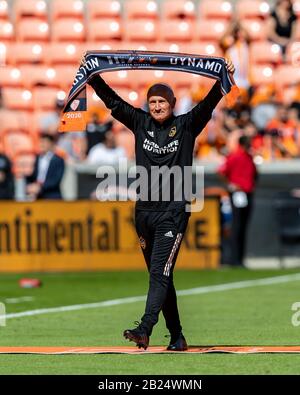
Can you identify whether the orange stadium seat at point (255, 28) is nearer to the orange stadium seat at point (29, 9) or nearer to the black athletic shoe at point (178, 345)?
the orange stadium seat at point (29, 9)

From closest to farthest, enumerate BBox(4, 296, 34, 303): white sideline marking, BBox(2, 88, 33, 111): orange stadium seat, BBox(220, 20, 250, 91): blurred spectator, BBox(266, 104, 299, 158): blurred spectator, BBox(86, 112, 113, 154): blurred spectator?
BBox(4, 296, 34, 303): white sideline marking
BBox(86, 112, 113, 154): blurred spectator
BBox(266, 104, 299, 158): blurred spectator
BBox(220, 20, 250, 91): blurred spectator
BBox(2, 88, 33, 111): orange stadium seat

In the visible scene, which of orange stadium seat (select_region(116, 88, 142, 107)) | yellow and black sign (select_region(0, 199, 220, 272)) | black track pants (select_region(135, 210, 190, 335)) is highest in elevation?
orange stadium seat (select_region(116, 88, 142, 107))

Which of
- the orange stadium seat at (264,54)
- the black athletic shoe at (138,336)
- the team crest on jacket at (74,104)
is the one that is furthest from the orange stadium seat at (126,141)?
the black athletic shoe at (138,336)

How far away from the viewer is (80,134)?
83.3 feet

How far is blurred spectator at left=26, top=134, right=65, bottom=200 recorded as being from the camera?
70.7 ft

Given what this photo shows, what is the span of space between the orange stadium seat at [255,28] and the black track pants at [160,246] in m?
18.7

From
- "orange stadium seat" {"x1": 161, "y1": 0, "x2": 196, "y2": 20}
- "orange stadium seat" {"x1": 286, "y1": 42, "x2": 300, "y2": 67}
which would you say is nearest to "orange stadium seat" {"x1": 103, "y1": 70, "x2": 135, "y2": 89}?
"orange stadium seat" {"x1": 161, "y1": 0, "x2": 196, "y2": 20}

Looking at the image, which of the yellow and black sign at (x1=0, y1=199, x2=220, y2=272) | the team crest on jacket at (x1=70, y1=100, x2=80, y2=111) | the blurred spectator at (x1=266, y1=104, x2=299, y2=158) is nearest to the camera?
the team crest on jacket at (x1=70, y1=100, x2=80, y2=111)

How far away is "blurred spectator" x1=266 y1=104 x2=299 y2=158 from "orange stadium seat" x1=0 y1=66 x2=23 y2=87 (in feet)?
19.5

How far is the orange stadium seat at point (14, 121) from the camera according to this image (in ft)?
84.5

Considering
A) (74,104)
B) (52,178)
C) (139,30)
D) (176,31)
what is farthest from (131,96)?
(74,104)

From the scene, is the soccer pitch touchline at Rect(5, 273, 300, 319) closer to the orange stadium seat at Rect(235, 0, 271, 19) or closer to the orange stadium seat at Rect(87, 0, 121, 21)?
the orange stadium seat at Rect(235, 0, 271, 19)
